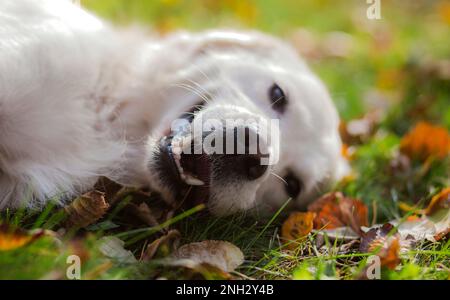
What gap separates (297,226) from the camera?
2.47m

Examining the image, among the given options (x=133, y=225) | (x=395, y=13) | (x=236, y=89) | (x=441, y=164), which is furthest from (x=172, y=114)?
(x=395, y=13)

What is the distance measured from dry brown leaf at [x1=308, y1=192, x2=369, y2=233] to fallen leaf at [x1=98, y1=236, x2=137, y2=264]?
2.83 feet

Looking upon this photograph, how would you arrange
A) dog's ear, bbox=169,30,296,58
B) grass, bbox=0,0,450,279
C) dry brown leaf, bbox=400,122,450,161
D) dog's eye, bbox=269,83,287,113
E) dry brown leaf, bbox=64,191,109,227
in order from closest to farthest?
1. grass, bbox=0,0,450,279
2. dry brown leaf, bbox=64,191,109,227
3. dog's eye, bbox=269,83,287,113
4. dog's ear, bbox=169,30,296,58
5. dry brown leaf, bbox=400,122,450,161

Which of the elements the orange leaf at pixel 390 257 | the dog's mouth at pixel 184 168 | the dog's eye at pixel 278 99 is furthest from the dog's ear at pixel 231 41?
the orange leaf at pixel 390 257

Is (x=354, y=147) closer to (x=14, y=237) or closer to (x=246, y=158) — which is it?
(x=246, y=158)

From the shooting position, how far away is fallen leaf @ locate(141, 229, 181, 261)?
208 centimetres

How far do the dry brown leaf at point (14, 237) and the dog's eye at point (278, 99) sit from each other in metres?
1.31

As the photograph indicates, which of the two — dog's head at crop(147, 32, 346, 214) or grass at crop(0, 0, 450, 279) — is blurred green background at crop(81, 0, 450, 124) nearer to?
grass at crop(0, 0, 450, 279)

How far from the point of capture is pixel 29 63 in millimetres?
2344

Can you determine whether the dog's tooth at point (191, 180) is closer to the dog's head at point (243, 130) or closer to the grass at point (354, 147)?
the dog's head at point (243, 130)

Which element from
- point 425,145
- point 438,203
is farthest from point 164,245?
point 425,145

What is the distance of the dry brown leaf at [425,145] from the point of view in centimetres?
336

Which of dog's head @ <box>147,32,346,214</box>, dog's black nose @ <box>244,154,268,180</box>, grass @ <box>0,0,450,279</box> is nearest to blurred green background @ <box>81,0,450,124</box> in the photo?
grass @ <box>0,0,450,279</box>

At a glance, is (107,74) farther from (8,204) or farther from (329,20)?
(329,20)
